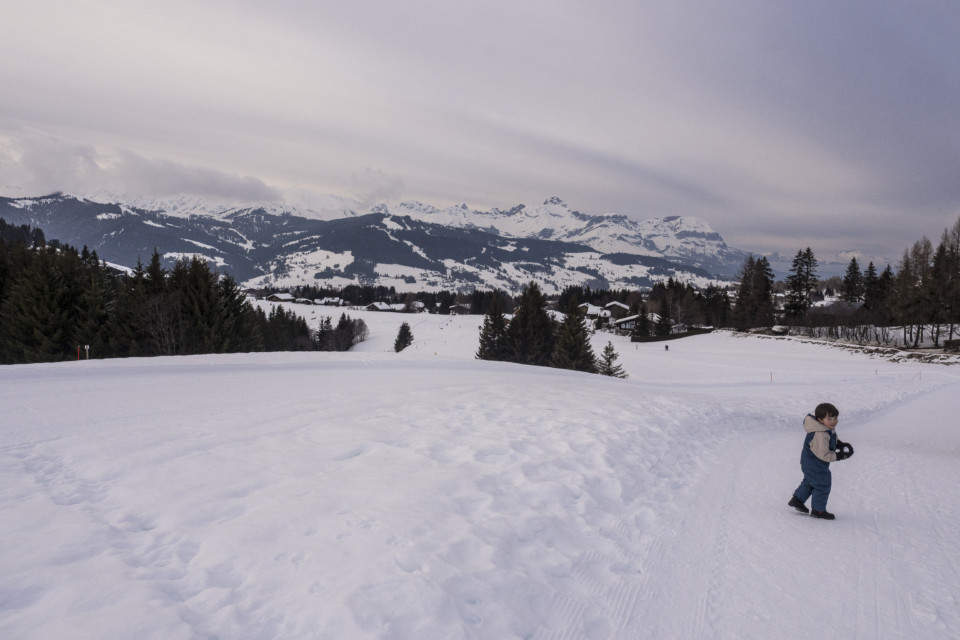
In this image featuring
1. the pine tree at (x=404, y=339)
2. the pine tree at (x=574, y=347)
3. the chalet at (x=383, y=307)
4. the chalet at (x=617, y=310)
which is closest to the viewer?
the pine tree at (x=574, y=347)

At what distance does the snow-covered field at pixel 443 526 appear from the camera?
3637 mm

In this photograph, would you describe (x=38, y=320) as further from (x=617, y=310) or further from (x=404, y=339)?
(x=617, y=310)

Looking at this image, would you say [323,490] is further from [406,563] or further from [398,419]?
[398,419]

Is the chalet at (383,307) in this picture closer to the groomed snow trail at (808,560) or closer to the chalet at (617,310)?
the chalet at (617,310)

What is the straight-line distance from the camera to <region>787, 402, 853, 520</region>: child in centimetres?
593

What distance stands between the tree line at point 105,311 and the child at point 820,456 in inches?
1337

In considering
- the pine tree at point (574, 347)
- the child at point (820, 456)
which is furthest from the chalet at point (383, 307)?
the child at point (820, 456)

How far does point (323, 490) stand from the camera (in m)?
5.53

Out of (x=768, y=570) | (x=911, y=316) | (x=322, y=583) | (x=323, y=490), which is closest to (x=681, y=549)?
(x=768, y=570)

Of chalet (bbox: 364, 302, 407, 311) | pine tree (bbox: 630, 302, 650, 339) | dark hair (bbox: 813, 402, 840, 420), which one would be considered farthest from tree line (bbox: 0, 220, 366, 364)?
chalet (bbox: 364, 302, 407, 311)

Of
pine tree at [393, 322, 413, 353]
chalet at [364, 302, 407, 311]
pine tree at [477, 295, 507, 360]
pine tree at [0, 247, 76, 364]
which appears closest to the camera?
pine tree at [0, 247, 76, 364]

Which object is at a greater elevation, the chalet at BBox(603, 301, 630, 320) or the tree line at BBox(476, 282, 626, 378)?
the chalet at BBox(603, 301, 630, 320)

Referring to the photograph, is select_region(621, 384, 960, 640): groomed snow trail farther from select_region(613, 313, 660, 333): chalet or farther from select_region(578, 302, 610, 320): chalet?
select_region(578, 302, 610, 320): chalet

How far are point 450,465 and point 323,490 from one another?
1900 mm
